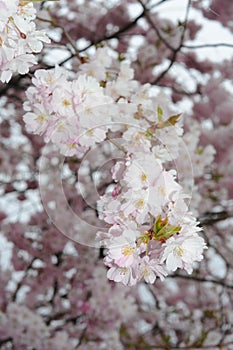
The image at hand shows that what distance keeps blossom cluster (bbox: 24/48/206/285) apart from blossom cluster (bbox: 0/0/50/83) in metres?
0.15

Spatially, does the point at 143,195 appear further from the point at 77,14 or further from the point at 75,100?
the point at 77,14

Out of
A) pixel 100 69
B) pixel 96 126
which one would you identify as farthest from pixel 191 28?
pixel 96 126

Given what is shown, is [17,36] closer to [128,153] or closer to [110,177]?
[128,153]

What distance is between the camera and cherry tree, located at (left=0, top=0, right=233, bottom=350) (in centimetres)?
102

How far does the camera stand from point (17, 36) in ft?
3.27

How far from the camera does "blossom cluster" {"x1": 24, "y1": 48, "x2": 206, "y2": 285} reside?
989 millimetres

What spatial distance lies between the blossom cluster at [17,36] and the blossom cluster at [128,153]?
0.48 ft

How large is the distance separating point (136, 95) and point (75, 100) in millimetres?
295

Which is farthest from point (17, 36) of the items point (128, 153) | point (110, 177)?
point (110, 177)

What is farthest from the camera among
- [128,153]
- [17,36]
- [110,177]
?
[110,177]

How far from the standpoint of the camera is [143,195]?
103cm

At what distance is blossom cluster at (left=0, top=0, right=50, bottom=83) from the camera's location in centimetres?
93

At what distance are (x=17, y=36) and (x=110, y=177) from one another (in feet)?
2.46

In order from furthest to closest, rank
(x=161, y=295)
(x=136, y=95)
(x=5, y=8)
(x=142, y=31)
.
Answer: (x=161, y=295), (x=142, y=31), (x=136, y=95), (x=5, y=8)
